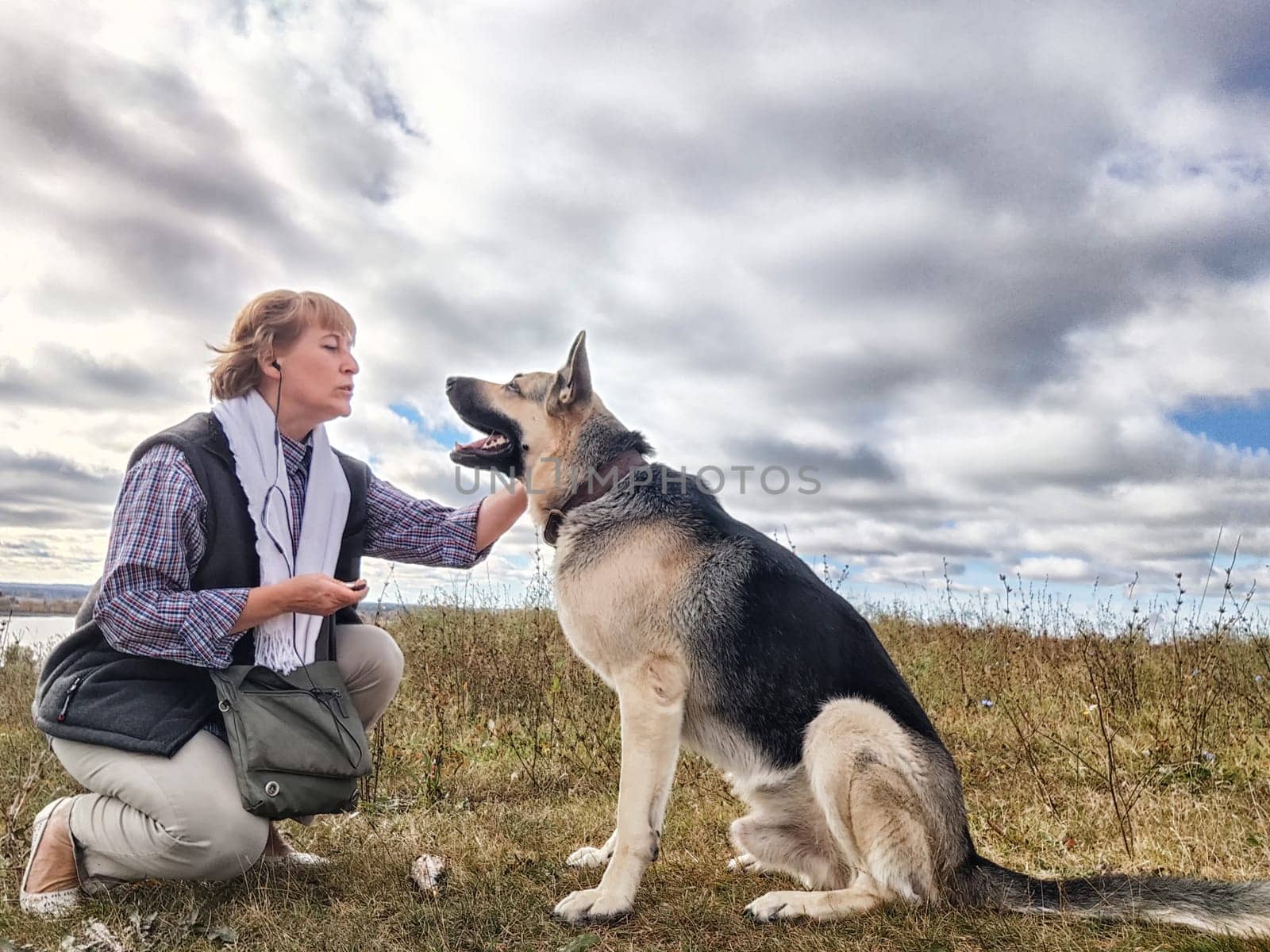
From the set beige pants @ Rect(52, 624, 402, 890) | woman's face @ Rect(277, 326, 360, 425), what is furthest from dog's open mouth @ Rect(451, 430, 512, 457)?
beige pants @ Rect(52, 624, 402, 890)

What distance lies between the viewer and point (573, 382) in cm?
405

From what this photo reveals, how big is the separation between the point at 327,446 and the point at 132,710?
1471mm

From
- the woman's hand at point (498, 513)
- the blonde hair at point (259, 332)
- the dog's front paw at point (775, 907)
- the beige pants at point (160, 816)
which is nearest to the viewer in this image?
the dog's front paw at point (775, 907)

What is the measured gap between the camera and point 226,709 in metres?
3.56

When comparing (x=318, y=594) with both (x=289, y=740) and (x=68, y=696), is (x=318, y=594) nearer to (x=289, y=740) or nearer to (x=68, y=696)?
(x=289, y=740)

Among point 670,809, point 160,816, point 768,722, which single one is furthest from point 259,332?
point 670,809

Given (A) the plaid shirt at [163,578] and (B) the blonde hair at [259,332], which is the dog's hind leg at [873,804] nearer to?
(A) the plaid shirt at [163,578]

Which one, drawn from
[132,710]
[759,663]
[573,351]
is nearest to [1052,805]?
[759,663]

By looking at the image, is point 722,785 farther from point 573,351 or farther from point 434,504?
point 573,351

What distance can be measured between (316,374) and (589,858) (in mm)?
2699

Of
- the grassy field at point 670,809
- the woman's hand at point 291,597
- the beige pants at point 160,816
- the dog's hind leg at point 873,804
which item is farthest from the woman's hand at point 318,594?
the dog's hind leg at point 873,804

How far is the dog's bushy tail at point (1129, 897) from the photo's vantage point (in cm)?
305

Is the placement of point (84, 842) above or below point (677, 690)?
below

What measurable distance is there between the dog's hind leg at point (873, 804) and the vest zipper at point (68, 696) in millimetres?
3026
